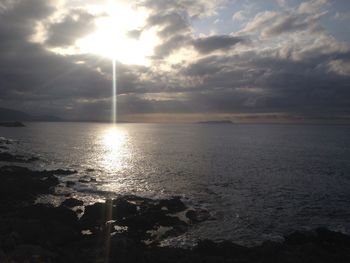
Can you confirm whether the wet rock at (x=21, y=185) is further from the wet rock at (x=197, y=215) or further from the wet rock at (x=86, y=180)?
the wet rock at (x=197, y=215)

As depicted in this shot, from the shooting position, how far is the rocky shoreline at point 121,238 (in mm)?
24953

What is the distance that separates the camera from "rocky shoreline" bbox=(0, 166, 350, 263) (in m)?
25.0

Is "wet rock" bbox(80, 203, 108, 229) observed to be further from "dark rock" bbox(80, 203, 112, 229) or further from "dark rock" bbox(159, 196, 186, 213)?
"dark rock" bbox(159, 196, 186, 213)

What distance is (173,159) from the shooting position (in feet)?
312

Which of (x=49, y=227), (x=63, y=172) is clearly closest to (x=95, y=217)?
(x=49, y=227)

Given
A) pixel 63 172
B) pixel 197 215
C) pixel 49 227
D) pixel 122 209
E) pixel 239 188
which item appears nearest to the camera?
pixel 49 227

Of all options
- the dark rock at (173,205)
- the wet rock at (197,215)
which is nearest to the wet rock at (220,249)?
the wet rock at (197,215)

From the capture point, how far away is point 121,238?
90.0 ft

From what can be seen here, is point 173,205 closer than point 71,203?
No

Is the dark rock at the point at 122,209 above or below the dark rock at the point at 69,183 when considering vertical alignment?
above

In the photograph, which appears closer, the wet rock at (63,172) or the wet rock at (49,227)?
the wet rock at (49,227)

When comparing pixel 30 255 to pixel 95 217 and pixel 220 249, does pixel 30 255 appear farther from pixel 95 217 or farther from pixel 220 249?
pixel 95 217

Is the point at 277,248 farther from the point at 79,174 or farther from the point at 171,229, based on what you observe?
the point at 79,174

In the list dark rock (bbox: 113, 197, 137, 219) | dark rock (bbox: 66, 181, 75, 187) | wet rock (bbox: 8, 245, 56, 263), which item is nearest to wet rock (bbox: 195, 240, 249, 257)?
wet rock (bbox: 8, 245, 56, 263)
